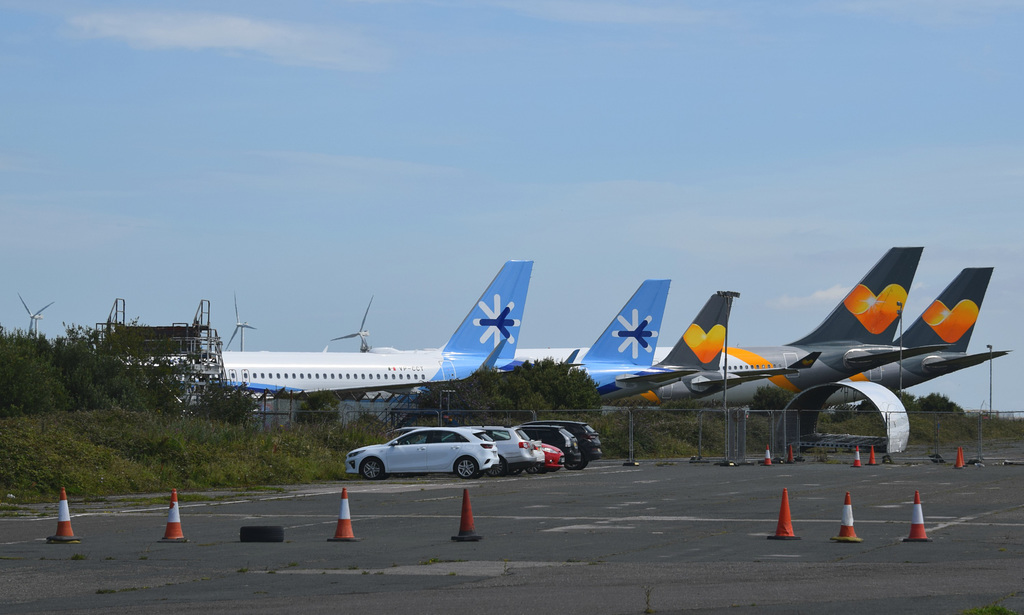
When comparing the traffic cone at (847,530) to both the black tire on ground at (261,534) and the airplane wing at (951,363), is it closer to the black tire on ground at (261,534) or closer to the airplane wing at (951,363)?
the black tire on ground at (261,534)

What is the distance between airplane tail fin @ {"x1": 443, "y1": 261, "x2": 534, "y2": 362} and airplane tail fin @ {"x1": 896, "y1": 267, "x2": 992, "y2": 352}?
2636cm

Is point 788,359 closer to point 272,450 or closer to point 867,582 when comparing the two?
point 272,450

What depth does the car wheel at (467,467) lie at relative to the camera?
3300 centimetres

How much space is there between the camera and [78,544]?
53.3ft

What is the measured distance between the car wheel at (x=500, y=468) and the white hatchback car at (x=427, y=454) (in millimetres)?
546

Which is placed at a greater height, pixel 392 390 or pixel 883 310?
pixel 883 310

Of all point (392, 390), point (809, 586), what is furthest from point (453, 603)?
point (392, 390)

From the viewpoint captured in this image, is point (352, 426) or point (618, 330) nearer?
point (352, 426)

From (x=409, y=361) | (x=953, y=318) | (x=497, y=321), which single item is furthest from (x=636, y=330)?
(x=953, y=318)

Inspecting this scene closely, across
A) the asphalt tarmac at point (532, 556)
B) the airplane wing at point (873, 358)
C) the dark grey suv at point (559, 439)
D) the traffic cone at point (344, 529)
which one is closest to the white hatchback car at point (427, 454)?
the dark grey suv at point (559, 439)

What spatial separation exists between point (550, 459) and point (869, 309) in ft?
152

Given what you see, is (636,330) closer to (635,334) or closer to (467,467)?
(635,334)

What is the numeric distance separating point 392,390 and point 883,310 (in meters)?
35.7

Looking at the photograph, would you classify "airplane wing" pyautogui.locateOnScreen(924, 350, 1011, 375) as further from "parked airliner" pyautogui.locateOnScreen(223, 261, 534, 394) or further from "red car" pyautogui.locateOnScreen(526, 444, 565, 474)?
"red car" pyautogui.locateOnScreen(526, 444, 565, 474)
